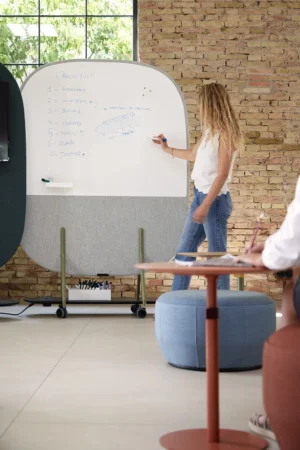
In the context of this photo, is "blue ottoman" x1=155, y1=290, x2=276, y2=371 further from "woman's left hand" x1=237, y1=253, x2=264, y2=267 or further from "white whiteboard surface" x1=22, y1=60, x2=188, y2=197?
"white whiteboard surface" x1=22, y1=60, x2=188, y2=197

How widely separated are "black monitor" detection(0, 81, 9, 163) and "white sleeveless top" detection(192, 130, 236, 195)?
143 cm

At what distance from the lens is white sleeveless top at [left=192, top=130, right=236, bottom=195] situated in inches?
195

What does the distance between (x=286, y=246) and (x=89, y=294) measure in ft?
13.0

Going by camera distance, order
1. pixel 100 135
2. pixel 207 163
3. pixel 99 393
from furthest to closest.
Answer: pixel 100 135, pixel 207 163, pixel 99 393

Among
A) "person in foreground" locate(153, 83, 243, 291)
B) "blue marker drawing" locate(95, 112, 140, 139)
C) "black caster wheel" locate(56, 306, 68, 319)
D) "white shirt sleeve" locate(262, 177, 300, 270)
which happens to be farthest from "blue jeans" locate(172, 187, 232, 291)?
"white shirt sleeve" locate(262, 177, 300, 270)

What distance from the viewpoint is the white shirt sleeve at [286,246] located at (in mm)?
1972

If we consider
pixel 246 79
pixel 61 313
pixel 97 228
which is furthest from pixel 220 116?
pixel 246 79

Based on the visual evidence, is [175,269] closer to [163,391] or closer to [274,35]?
[163,391]

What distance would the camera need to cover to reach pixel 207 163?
500 cm

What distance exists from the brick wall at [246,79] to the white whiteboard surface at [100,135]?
125cm

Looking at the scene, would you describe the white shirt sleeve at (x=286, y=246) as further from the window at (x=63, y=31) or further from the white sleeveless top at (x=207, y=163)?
the window at (x=63, y=31)

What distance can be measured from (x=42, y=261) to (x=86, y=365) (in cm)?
207

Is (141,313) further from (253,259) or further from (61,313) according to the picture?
(253,259)

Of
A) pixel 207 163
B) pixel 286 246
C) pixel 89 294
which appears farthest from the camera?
pixel 89 294
